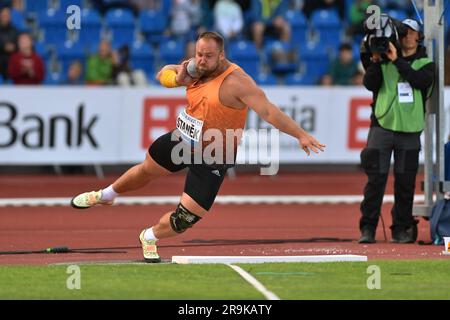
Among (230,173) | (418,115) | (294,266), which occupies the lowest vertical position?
(230,173)

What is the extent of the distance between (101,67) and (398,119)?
421 inches

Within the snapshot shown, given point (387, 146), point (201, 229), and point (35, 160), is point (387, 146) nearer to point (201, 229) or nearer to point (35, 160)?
point (201, 229)

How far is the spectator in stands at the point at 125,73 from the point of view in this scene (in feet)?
80.2

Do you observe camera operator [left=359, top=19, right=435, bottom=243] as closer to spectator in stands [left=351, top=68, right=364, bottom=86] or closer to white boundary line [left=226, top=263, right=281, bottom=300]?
white boundary line [left=226, top=263, right=281, bottom=300]

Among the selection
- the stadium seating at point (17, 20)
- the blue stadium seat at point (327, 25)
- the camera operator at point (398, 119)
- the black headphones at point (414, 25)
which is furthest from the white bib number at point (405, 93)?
the blue stadium seat at point (327, 25)

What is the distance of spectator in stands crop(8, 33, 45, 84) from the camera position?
77.9 feet

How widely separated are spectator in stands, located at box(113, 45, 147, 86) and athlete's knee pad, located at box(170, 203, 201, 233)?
37.8 feet

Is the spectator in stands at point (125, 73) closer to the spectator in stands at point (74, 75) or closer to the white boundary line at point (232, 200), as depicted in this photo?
the spectator in stands at point (74, 75)

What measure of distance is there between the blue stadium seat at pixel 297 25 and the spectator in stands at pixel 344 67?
275cm

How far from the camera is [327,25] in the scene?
92.7 ft

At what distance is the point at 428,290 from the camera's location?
1109 centimetres

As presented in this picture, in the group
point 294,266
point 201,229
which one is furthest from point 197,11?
point 294,266

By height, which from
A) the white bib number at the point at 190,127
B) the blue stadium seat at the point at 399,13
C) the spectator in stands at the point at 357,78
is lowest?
the spectator in stands at the point at 357,78

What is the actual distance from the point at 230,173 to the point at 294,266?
12.0 meters
